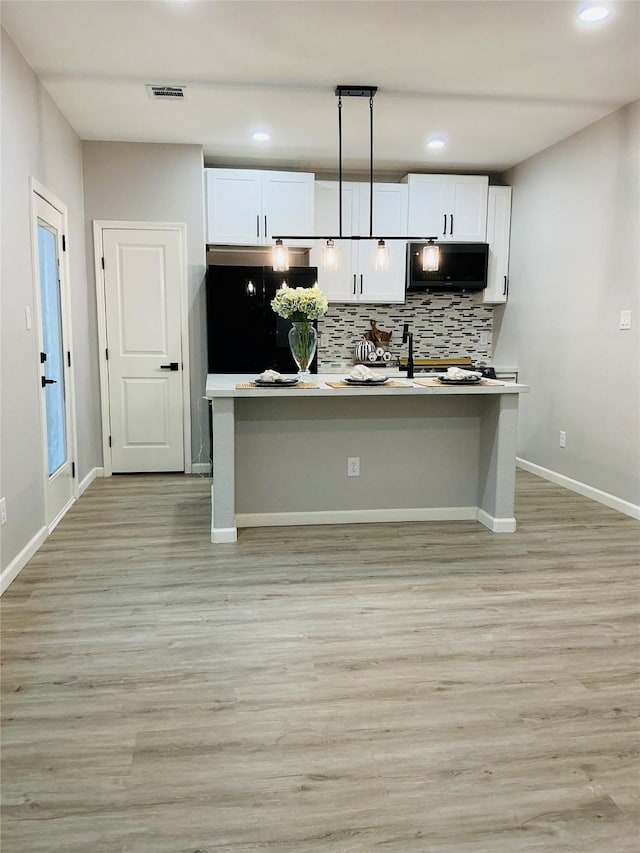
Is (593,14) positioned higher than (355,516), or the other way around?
(593,14)

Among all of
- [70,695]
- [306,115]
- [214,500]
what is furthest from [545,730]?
[306,115]

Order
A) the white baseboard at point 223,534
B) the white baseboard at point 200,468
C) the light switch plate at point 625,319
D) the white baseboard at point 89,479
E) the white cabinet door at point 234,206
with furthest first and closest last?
the white baseboard at point 200,468
the white cabinet door at point 234,206
the white baseboard at point 89,479
the light switch plate at point 625,319
the white baseboard at point 223,534

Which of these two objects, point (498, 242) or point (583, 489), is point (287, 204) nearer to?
point (498, 242)

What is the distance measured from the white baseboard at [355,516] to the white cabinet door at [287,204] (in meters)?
2.48

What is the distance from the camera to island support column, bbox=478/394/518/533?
140 inches

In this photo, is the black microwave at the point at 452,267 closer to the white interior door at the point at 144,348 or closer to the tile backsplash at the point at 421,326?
the tile backsplash at the point at 421,326

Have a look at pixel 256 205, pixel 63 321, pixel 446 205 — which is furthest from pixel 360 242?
pixel 63 321

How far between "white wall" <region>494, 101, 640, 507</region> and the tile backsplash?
457 mm

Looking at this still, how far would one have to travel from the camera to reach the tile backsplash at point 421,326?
577 cm

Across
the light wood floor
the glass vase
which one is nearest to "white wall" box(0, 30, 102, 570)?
the light wood floor

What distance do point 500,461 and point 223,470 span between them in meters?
1.61

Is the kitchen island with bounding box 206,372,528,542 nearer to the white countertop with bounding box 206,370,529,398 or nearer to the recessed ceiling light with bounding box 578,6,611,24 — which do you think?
the white countertop with bounding box 206,370,529,398

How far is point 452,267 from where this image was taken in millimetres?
5438

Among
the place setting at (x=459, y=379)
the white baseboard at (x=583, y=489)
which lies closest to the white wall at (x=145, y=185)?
the place setting at (x=459, y=379)
